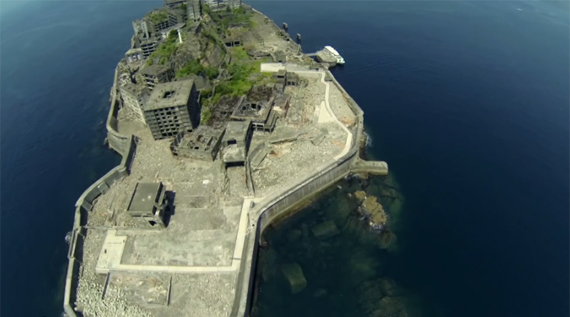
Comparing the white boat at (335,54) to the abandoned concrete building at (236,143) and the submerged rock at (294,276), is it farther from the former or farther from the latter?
the submerged rock at (294,276)

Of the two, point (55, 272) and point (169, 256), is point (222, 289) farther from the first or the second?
point (55, 272)

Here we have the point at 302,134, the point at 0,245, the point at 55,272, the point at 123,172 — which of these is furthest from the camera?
the point at 302,134

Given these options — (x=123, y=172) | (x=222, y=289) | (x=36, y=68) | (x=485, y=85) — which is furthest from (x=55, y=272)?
(x=485, y=85)

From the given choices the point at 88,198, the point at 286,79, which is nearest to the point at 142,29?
the point at 286,79

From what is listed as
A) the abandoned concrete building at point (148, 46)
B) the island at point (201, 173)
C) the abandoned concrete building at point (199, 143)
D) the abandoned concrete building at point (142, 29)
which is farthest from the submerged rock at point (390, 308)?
the abandoned concrete building at point (142, 29)

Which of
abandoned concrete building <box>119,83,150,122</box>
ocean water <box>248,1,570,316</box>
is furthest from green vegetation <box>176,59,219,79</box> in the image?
ocean water <box>248,1,570,316</box>

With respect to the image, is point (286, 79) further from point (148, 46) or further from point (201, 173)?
point (148, 46)

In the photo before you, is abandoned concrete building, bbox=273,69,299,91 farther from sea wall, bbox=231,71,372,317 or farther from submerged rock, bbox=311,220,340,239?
submerged rock, bbox=311,220,340,239
